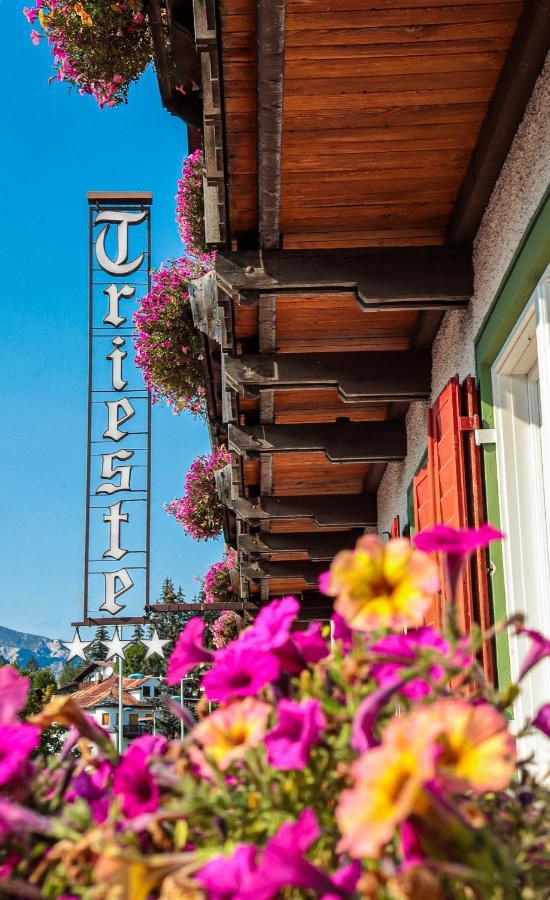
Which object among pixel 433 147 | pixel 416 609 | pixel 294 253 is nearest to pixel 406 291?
pixel 294 253

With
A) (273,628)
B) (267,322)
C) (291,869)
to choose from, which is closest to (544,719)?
(273,628)

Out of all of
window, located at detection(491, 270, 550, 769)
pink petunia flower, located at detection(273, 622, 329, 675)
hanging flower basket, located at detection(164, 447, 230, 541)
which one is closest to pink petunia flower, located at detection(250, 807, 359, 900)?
pink petunia flower, located at detection(273, 622, 329, 675)

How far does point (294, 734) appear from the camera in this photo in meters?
0.90

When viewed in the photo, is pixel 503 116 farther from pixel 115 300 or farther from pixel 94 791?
pixel 115 300

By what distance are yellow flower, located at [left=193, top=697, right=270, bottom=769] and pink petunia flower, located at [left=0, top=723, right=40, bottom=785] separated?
149mm

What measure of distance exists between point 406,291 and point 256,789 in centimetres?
349

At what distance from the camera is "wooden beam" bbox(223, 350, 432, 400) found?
5.35 meters

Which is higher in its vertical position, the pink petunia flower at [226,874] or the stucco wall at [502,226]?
the stucco wall at [502,226]

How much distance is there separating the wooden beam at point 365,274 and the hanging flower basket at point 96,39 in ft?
7.73

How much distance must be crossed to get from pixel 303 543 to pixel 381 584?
29.2ft

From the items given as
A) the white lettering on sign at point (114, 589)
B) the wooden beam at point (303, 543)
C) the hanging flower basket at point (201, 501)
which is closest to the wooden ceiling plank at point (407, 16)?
the wooden beam at point (303, 543)

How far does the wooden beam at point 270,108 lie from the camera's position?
268 centimetres

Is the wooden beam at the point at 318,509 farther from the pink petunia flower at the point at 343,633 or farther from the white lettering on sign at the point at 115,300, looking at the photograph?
the white lettering on sign at the point at 115,300

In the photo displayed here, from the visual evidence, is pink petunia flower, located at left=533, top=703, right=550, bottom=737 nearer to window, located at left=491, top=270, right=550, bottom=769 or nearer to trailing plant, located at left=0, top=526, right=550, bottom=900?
trailing plant, located at left=0, top=526, right=550, bottom=900
